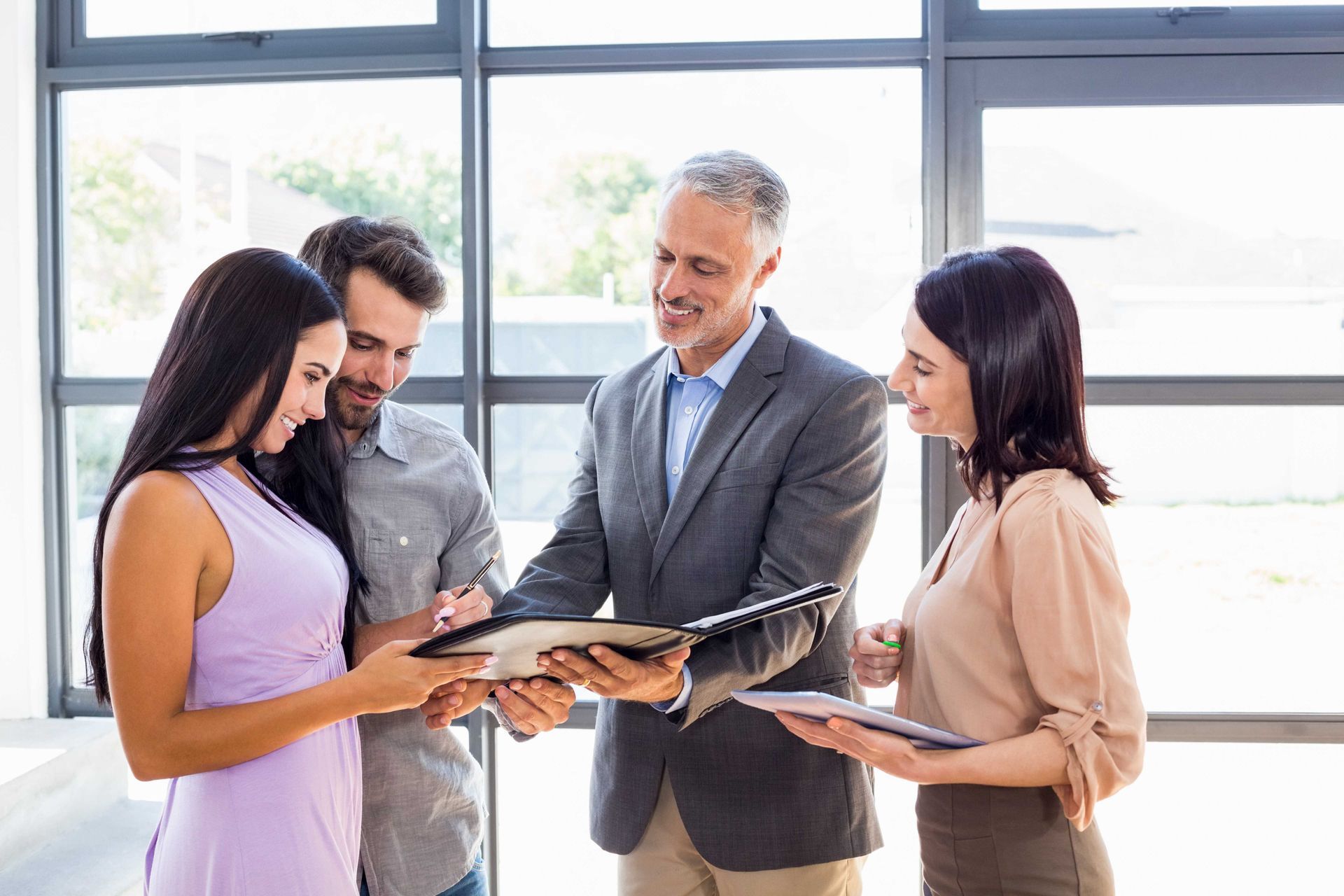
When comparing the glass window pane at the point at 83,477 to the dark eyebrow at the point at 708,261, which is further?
the glass window pane at the point at 83,477

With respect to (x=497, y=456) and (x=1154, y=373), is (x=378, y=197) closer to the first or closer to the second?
(x=497, y=456)

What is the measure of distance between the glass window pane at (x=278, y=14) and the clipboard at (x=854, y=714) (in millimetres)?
2189

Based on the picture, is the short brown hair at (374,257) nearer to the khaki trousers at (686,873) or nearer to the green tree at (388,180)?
the khaki trousers at (686,873)

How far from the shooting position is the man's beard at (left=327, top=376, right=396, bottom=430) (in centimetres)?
169

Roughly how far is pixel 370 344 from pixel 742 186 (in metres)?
0.70

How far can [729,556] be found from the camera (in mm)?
1706

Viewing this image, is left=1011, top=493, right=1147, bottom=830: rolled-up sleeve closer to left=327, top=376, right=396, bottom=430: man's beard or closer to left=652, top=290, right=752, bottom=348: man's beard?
left=652, top=290, right=752, bottom=348: man's beard

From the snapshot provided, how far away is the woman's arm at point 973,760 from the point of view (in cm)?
131

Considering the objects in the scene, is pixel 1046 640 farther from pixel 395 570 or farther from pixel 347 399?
pixel 347 399

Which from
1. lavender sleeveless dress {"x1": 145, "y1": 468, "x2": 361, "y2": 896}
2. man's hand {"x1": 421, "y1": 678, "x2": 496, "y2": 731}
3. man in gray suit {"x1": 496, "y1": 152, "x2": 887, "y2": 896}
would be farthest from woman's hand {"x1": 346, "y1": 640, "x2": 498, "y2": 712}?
man in gray suit {"x1": 496, "y1": 152, "x2": 887, "y2": 896}

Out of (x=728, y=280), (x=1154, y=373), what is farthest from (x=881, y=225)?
(x=728, y=280)

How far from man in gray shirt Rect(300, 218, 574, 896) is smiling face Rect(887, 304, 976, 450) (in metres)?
0.72

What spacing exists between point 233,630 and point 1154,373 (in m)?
2.30

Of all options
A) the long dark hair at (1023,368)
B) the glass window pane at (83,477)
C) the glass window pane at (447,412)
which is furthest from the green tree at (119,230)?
the long dark hair at (1023,368)
